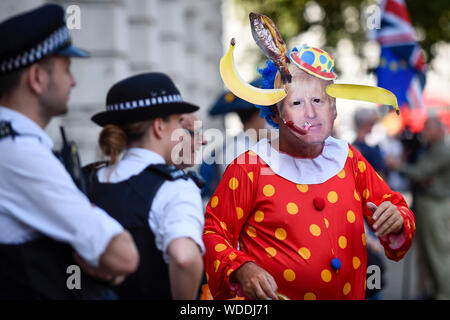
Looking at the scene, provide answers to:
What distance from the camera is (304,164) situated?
2525 mm

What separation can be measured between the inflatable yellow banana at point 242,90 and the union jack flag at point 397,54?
3634mm

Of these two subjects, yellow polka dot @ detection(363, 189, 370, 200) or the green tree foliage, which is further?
the green tree foliage

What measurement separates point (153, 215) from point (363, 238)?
0.89 metres

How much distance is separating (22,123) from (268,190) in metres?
1.02

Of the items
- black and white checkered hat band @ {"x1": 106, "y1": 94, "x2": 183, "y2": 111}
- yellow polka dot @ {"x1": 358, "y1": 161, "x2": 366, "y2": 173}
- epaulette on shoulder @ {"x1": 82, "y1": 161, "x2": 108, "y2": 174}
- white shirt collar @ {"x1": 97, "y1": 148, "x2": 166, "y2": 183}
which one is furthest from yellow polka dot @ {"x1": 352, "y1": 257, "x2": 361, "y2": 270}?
epaulette on shoulder @ {"x1": 82, "y1": 161, "x2": 108, "y2": 174}

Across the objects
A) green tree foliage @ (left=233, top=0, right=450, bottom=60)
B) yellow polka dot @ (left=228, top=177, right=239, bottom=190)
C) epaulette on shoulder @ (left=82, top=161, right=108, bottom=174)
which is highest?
epaulette on shoulder @ (left=82, top=161, right=108, bottom=174)

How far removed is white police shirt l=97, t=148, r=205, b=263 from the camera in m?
2.10

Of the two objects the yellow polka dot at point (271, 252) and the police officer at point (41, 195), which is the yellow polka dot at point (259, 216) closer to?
the yellow polka dot at point (271, 252)

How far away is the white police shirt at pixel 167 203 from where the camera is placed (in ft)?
6.89

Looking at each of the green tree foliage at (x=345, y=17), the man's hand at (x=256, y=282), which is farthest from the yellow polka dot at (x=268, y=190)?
the green tree foliage at (x=345, y=17)

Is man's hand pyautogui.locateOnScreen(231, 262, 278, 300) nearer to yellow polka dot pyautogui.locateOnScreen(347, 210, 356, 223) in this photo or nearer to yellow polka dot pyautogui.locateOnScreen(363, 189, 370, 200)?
yellow polka dot pyautogui.locateOnScreen(347, 210, 356, 223)

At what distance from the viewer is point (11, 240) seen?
1864 millimetres

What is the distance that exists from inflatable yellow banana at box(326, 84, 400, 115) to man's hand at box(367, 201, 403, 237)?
0.42 metres
